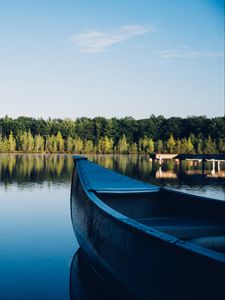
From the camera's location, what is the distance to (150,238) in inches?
158

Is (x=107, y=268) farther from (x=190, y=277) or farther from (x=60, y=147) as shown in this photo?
(x=60, y=147)

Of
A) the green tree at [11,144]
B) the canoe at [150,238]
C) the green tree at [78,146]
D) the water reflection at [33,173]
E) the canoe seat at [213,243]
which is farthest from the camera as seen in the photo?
the green tree at [78,146]

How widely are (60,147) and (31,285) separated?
82.5 meters

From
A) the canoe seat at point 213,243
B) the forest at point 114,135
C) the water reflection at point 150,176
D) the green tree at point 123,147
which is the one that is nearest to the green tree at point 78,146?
the forest at point 114,135

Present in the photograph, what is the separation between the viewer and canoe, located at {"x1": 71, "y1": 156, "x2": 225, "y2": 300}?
11.2ft

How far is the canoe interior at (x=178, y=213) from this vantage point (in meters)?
6.02

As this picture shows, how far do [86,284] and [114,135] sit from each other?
3785 inches

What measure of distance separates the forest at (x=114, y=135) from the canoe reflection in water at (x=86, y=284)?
72.3 meters

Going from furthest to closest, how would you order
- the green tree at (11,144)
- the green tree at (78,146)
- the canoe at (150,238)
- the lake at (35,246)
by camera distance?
the green tree at (78,146)
the green tree at (11,144)
the lake at (35,246)
the canoe at (150,238)

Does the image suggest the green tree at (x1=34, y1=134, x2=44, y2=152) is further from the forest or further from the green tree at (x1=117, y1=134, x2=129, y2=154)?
the green tree at (x1=117, y1=134, x2=129, y2=154)

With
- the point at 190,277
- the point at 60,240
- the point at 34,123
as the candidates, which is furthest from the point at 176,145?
the point at 190,277

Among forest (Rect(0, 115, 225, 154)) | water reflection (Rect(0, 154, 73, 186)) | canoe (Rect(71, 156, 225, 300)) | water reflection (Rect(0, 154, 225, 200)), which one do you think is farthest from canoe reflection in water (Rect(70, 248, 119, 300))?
forest (Rect(0, 115, 225, 154))

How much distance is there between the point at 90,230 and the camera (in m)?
6.67

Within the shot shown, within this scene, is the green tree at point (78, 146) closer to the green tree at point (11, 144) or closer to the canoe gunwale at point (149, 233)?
the green tree at point (11, 144)
